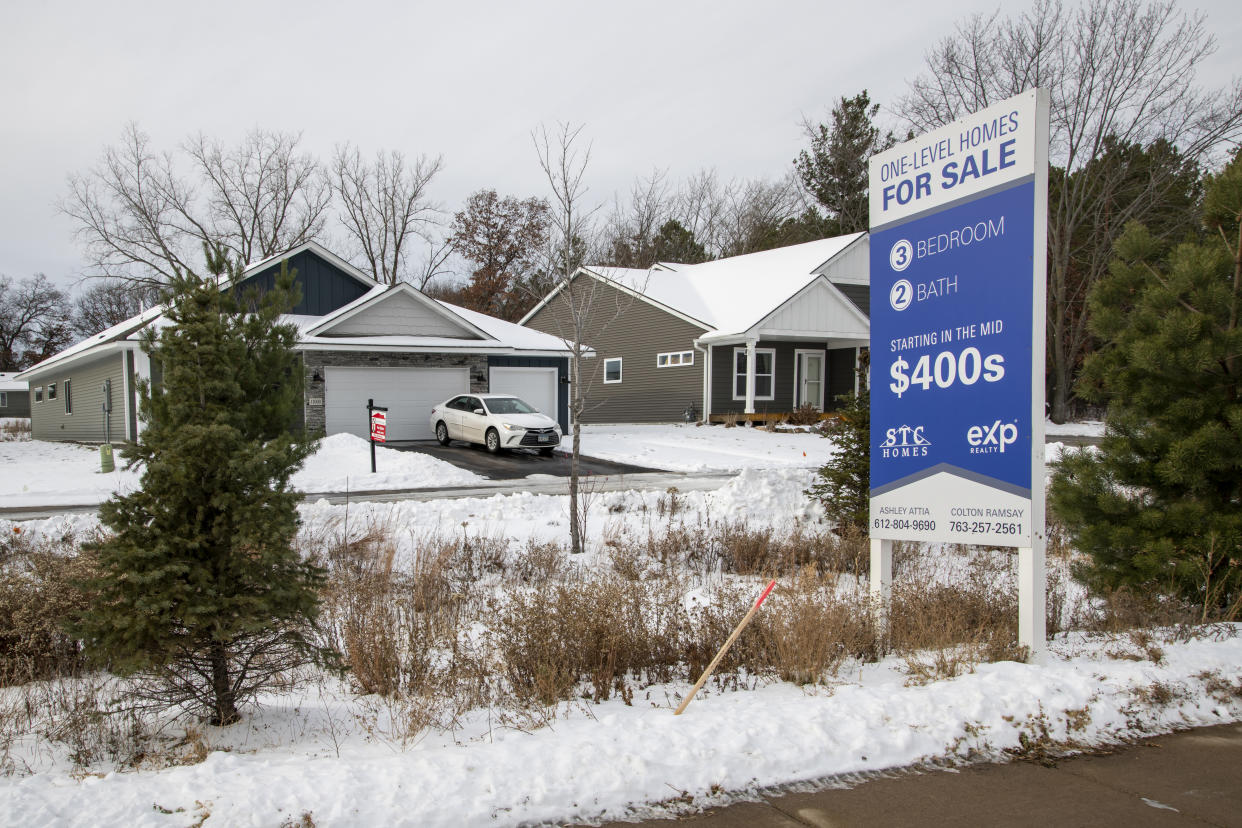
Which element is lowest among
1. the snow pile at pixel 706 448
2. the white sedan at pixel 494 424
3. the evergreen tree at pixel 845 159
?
the snow pile at pixel 706 448

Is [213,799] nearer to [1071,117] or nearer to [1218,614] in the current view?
[1218,614]

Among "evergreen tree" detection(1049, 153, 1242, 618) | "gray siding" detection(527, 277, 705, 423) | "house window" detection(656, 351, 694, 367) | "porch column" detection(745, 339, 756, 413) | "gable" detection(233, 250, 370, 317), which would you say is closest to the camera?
"evergreen tree" detection(1049, 153, 1242, 618)

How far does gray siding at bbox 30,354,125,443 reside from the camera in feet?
78.9

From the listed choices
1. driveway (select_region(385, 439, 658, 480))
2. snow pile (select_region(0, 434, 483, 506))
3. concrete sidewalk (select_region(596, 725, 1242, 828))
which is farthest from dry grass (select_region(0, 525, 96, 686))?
driveway (select_region(385, 439, 658, 480))

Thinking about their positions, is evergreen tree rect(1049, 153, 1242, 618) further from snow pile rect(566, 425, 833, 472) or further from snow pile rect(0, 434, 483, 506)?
snow pile rect(0, 434, 483, 506)

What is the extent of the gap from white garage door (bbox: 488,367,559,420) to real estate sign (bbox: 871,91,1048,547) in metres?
19.3

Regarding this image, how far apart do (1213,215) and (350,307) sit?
65.2ft

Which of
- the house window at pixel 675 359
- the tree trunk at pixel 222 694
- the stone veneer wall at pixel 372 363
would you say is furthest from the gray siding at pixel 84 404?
the tree trunk at pixel 222 694

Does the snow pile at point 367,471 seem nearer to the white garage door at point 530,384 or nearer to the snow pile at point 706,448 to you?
the snow pile at point 706,448

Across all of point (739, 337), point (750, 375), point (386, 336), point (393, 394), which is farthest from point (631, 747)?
point (750, 375)

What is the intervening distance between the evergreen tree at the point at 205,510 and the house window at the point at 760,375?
25.4 meters

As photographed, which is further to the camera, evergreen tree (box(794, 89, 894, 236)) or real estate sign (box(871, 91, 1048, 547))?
evergreen tree (box(794, 89, 894, 236))

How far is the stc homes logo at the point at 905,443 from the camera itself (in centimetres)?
594

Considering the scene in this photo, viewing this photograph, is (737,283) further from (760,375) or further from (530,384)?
(530,384)
